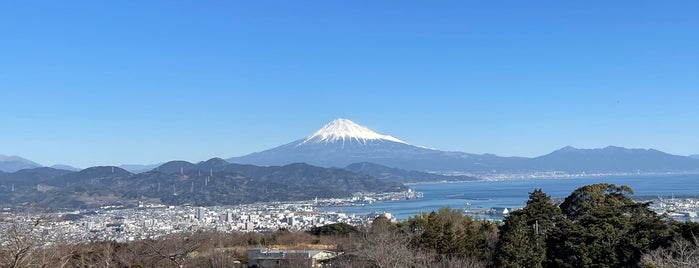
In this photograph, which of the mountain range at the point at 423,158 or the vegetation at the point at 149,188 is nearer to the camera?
the vegetation at the point at 149,188

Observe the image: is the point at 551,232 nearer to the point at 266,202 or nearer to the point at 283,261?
the point at 283,261

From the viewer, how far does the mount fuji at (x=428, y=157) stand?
5325 inches

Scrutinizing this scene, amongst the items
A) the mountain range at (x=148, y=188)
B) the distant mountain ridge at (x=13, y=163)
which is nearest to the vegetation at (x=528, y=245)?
the mountain range at (x=148, y=188)

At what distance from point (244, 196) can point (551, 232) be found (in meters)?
52.3

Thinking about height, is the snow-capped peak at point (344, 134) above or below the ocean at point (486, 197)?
above

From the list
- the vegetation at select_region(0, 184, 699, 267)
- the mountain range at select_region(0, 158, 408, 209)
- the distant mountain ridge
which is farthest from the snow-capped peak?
the vegetation at select_region(0, 184, 699, 267)

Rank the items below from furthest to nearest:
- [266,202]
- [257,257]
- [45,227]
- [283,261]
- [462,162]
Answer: [462,162] < [266,202] < [257,257] < [283,261] < [45,227]

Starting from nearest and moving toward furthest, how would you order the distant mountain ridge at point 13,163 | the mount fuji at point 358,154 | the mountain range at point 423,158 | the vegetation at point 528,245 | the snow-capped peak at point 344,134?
the vegetation at point 528,245 → the distant mountain ridge at point 13,163 → the mountain range at point 423,158 → the mount fuji at point 358,154 → the snow-capped peak at point 344,134

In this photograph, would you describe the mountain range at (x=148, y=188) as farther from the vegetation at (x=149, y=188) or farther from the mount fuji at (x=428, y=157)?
the mount fuji at (x=428, y=157)

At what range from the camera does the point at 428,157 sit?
524ft

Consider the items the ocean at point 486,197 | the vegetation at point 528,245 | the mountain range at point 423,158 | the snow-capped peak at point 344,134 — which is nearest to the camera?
the vegetation at point 528,245

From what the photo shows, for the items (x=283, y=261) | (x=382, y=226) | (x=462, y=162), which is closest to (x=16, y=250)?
(x=283, y=261)

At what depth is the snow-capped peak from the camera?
554 ft

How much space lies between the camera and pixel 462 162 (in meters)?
153
